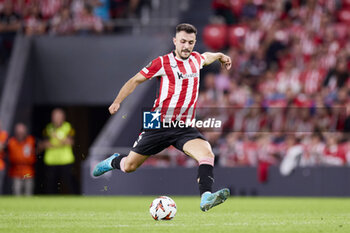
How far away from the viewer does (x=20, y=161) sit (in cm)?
1688

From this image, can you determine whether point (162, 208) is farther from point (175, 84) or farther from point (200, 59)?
point (200, 59)

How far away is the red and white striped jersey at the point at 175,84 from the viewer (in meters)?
8.58

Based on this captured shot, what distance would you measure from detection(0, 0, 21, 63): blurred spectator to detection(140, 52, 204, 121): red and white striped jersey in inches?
480

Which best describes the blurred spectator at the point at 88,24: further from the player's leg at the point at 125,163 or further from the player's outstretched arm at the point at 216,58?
the player's outstretched arm at the point at 216,58

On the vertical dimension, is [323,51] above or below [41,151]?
above

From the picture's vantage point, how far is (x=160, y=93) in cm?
873

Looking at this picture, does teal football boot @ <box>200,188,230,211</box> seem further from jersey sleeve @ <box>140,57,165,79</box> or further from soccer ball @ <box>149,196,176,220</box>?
jersey sleeve @ <box>140,57,165,79</box>

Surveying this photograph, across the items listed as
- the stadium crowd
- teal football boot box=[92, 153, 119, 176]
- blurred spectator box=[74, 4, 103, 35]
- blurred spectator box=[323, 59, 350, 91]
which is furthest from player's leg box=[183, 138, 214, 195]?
blurred spectator box=[74, 4, 103, 35]

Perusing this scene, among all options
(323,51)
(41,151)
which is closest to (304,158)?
(323,51)

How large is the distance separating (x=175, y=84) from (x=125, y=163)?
1.25 meters

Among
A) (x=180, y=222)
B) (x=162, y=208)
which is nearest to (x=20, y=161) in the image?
(x=162, y=208)

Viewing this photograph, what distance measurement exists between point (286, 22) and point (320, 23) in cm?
78

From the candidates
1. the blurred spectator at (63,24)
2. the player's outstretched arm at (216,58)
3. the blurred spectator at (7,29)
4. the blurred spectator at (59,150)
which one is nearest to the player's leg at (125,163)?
the player's outstretched arm at (216,58)

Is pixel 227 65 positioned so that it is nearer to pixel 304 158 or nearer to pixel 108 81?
pixel 304 158
